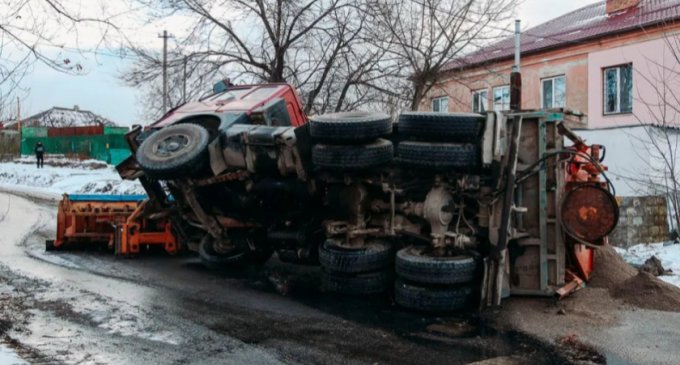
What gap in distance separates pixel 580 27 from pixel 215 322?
805 inches

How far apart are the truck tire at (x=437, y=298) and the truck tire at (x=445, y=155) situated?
3.93 feet

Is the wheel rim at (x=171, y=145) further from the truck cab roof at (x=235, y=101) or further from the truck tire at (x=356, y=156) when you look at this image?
the truck tire at (x=356, y=156)

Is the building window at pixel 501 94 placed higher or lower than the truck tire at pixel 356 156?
higher

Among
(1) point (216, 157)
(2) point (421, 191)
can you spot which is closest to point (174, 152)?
(1) point (216, 157)

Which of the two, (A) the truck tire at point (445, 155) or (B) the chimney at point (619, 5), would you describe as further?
(B) the chimney at point (619, 5)

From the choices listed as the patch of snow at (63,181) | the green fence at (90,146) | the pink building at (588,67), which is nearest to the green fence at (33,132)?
the green fence at (90,146)

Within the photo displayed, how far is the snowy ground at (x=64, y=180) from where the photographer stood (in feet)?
69.2

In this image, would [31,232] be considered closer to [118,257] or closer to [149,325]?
[118,257]

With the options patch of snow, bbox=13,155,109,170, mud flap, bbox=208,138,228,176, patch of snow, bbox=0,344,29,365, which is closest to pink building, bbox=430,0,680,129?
→ mud flap, bbox=208,138,228,176

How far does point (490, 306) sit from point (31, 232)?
906 cm

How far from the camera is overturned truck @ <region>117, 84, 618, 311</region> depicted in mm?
6098

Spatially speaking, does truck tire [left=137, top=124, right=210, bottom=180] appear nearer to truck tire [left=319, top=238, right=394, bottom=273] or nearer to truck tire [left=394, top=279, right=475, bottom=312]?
truck tire [left=319, top=238, right=394, bottom=273]

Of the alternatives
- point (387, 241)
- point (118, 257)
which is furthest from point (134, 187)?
point (387, 241)

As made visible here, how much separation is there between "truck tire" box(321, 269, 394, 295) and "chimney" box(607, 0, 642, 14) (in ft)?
62.6
